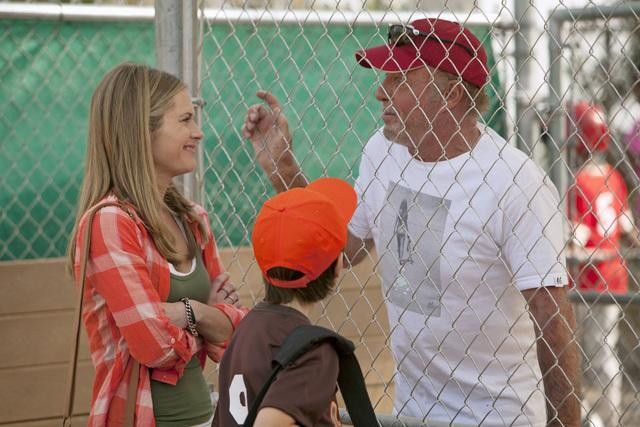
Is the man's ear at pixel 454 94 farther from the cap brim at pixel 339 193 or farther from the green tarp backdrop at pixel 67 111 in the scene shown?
the green tarp backdrop at pixel 67 111

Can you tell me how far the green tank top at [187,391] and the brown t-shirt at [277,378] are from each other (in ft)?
1.70

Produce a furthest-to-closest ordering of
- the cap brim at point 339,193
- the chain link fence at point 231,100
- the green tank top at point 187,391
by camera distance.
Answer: the chain link fence at point 231,100, the green tank top at point 187,391, the cap brim at point 339,193

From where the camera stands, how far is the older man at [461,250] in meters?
3.14

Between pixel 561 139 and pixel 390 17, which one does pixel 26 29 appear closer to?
pixel 390 17

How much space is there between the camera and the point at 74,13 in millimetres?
4738

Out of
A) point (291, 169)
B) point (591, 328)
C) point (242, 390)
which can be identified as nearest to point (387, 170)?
point (291, 169)

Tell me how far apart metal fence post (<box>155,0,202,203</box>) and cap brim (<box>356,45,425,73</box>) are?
728 mm

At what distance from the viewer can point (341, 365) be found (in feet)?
8.70

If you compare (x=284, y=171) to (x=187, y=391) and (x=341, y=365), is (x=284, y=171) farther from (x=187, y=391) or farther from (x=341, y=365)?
(x=341, y=365)

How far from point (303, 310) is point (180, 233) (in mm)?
851

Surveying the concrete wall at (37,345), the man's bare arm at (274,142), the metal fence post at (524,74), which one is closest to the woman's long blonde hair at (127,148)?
the man's bare arm at (274,142)

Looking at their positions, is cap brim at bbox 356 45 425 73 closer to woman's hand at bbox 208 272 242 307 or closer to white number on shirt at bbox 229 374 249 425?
woman's hand at bbox 208 272 242 307

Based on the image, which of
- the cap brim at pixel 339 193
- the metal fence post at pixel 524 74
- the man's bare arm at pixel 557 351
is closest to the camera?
the cap brim at pixel 339 193

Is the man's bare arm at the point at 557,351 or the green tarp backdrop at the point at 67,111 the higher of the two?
the man's bare arm at the point at 557,351
